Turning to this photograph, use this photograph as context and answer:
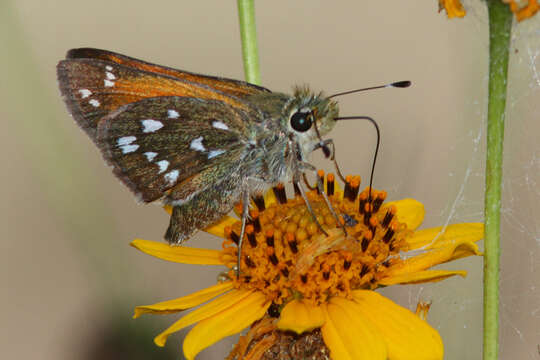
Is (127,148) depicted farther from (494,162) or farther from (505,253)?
(505,253)

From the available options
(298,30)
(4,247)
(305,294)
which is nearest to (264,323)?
(305,294)

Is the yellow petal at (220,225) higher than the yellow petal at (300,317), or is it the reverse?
the yellow petal at (220,225)

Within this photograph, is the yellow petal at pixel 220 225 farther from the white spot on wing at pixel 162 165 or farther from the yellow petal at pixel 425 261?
the yellow petal at pixel 425 261

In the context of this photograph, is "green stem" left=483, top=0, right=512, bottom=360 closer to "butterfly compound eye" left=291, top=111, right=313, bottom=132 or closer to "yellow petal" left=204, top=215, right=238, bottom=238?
"butterfly compound eye" left=291, top=111, right=313, bottom=132

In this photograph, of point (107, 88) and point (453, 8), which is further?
point (107, 88)

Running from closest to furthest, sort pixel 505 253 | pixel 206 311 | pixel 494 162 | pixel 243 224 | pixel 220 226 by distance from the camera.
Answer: pixel 494 162
pixel 206 311
pixel 243 224
pixel 220 226
pixel 505 253

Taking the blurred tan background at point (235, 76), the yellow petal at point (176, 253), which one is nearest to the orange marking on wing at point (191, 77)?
the blurred tan background at point (235, 76)

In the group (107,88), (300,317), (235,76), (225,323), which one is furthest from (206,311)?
(235,76)
